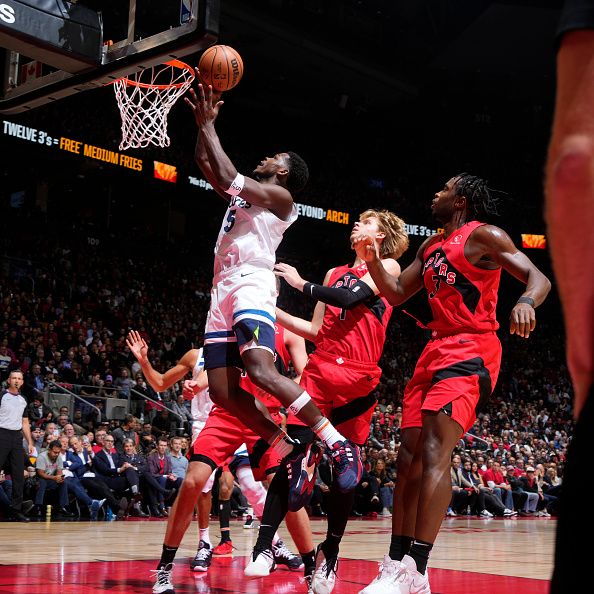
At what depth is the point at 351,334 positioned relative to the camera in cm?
502

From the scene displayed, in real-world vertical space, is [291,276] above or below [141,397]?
above

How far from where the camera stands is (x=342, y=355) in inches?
194

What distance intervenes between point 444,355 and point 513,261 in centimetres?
58

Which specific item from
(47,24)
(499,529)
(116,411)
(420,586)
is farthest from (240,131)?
(420,586)

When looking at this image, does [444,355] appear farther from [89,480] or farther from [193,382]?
[89,480]

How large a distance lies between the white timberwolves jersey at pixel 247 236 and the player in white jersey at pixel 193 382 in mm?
1149

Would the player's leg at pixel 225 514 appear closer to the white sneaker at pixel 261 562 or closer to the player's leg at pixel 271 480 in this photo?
the player's leg at pixel 271 480

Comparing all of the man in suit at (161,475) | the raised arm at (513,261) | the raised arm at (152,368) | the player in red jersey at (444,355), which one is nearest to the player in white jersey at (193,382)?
the raised arm at (152,368)

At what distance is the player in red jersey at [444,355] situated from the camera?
→ 3.80m

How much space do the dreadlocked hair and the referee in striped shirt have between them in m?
7.59

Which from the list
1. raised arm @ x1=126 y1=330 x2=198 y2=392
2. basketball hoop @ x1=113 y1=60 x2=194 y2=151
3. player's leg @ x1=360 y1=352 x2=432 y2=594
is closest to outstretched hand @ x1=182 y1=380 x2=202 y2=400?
raised arm @ x1=126 y1=330 x2=198 y2=392

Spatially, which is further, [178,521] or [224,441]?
[224,441]

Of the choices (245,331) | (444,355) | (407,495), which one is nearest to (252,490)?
(407,495)

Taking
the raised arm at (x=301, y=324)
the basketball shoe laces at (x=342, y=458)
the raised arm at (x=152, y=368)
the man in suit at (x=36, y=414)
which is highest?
the raised arm at (x=301, y=324)
